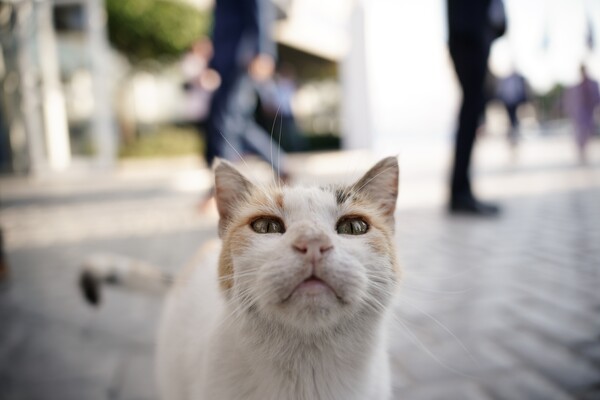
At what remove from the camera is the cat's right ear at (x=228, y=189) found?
1.26 m

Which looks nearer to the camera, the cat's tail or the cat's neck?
the cat's neck

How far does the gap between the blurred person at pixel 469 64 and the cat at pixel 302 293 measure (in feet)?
10.7

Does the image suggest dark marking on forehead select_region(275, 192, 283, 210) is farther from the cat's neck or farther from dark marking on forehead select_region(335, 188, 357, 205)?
the cat's neck

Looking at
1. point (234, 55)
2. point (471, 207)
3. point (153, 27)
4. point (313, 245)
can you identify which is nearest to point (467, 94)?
point (471, 207)

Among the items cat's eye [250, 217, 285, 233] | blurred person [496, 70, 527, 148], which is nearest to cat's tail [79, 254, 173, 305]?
cat's eye [250, 217, 285, 233]

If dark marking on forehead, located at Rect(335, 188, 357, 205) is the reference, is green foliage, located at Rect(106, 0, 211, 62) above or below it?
above

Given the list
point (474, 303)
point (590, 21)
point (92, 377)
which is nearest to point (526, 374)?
point (474, 303)

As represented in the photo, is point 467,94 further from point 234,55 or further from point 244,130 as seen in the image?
point 244,130

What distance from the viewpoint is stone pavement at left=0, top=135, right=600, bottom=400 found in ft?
5.46

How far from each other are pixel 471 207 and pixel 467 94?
4.01ft

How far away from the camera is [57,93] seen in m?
10.9

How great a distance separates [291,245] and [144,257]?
295cm

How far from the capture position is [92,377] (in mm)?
1795

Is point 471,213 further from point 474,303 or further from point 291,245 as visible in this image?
point 291,245
